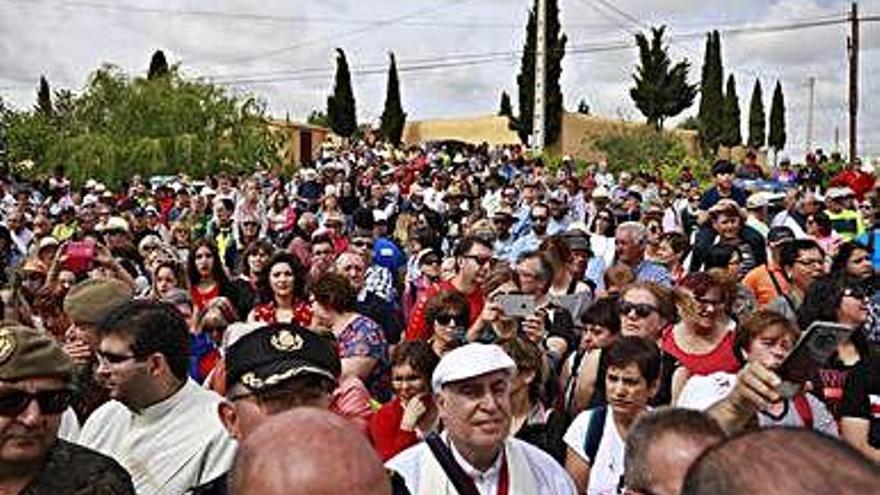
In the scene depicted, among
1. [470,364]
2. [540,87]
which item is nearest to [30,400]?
[470,364]

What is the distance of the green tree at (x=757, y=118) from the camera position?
265 feet

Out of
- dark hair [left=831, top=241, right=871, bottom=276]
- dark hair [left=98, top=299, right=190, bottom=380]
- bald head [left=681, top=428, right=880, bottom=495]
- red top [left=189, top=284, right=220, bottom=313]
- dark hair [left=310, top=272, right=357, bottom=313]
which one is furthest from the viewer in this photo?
red top [left=189, top=284, right=220, bottom=313]

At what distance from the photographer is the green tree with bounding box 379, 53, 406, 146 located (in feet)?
223

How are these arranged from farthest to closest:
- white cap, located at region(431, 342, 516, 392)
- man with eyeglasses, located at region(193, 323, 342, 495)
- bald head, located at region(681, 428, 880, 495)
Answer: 1. white cap, located at region(431, 342, 516, 392)
2. man with eyeglasses, located at region(193, 323, 342, 495)
3. bald head, located at region(681, 428, 880, 495)

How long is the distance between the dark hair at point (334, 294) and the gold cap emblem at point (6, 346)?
3.56 metres

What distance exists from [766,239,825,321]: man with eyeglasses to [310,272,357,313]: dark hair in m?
2.78

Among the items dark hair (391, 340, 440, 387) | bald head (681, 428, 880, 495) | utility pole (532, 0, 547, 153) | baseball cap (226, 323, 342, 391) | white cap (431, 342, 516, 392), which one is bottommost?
dark hair (391, 340, 440, 387)

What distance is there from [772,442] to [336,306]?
547 cm

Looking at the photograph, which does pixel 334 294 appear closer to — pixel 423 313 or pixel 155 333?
pixel 423 313

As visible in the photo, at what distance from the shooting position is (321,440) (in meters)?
2.04

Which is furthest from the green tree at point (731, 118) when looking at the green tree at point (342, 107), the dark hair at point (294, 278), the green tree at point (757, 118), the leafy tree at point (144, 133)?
the dark hair at point (294, 278)

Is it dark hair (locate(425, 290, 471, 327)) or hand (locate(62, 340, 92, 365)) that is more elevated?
hand (locate(62, 340, 92, 365))

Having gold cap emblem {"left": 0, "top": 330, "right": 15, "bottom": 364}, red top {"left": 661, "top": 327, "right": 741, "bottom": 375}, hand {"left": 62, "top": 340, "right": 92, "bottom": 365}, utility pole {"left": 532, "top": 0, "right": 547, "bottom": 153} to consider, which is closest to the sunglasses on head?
red top {"left": 661, "top": 327, "right": 741, "bottom": 375}

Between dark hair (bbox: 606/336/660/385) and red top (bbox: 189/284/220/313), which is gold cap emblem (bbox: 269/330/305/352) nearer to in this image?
dark hair (bbox: 606/336/660/385)
